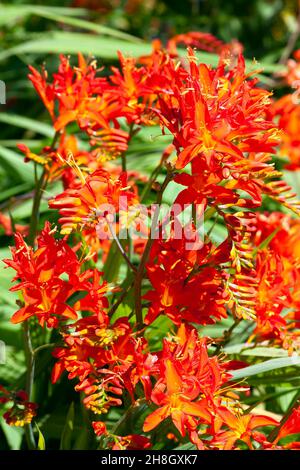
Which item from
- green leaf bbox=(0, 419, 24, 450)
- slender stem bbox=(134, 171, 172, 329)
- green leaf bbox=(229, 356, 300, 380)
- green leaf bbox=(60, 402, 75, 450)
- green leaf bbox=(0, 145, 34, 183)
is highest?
green leaf bbox=(0, 145, 34, 183)

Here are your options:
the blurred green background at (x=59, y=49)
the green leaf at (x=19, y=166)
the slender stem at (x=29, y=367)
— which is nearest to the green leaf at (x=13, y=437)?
the blurred green background at (x=59, y=49)

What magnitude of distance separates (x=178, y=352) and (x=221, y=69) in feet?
1.02

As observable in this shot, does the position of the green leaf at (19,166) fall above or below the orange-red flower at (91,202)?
above

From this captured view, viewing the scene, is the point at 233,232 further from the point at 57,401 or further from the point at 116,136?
the point at 57,401

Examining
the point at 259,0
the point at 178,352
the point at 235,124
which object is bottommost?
the point at 178,352

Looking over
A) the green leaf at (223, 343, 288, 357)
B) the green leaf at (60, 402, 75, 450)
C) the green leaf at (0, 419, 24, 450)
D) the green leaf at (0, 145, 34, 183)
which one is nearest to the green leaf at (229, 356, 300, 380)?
the green leaf at (223, 343, 288, 357)

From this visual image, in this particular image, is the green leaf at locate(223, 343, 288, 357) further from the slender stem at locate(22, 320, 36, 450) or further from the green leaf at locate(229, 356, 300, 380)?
the slender stem at locate(22, 320, 36, 450)

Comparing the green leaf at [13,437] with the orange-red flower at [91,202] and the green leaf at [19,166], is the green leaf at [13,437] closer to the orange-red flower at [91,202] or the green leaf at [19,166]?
the orange-red flower at [91,202]

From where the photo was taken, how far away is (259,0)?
2.92 meters

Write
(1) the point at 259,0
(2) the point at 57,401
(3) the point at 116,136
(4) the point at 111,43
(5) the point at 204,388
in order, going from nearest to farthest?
(5) the point at 204,388 → (3) the point at 116,136 → (2) the point at 57,401 → (4) the point at 111,43 → (1) the point at 259,0

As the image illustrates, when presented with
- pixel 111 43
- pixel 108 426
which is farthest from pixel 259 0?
pixel 108 426

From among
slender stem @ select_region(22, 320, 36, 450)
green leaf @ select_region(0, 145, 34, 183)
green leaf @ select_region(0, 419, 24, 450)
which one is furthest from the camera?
green leaf @ select_region(0, 145, 34, 183)

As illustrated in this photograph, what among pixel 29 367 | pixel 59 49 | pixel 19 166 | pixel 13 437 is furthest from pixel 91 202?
pixel 59 49

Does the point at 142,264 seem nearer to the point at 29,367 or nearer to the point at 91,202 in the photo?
the point at 91,202
